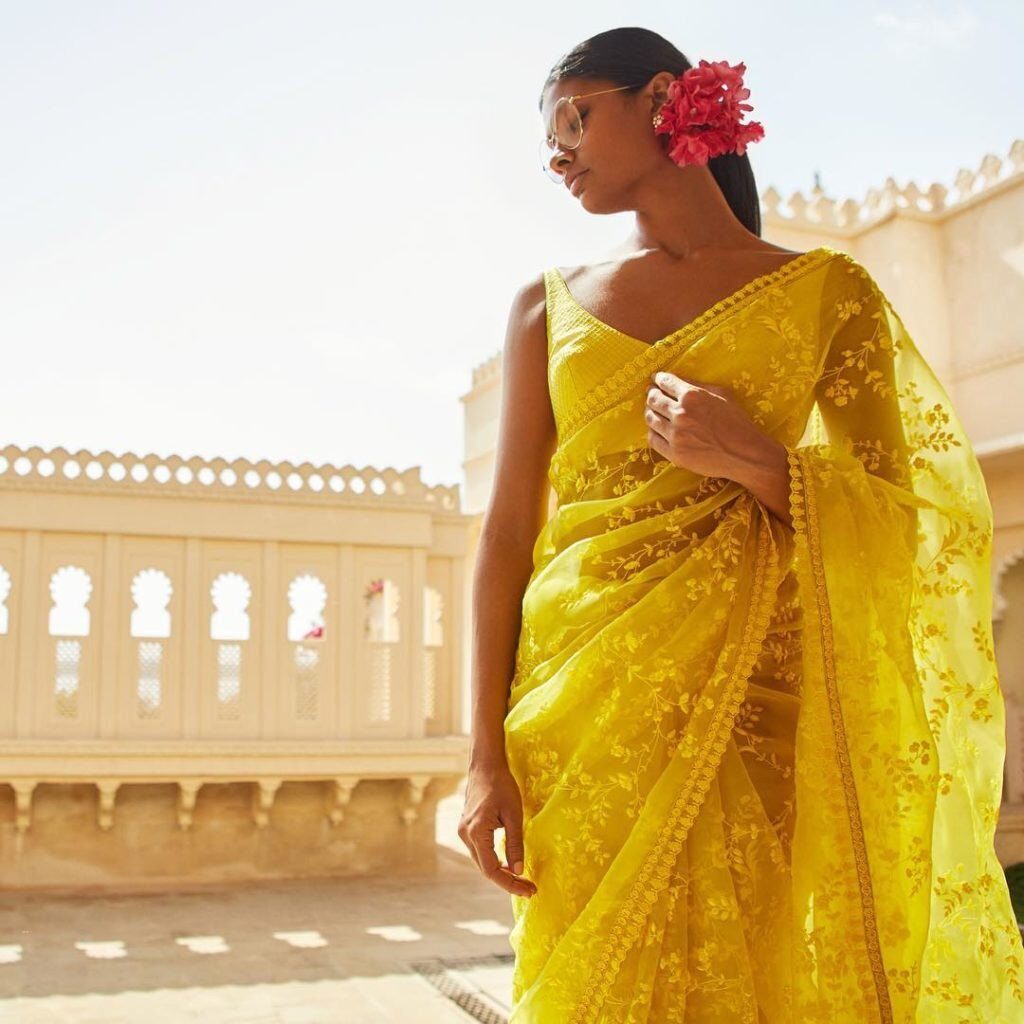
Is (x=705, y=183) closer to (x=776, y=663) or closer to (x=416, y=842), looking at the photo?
(x=776, y=663)

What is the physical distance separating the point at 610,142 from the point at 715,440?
43 centimetres

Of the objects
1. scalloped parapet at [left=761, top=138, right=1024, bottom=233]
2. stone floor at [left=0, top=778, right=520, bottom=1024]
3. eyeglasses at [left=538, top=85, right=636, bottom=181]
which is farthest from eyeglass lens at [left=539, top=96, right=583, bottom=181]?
scalloped parapet at [left=761, top=138, right=1024, bottom=233]

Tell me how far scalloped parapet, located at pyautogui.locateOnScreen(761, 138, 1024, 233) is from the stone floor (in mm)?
5249

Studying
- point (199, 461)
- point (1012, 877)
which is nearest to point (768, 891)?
point (1012, 877)

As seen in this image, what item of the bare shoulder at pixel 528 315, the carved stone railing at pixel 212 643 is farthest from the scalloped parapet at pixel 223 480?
the bare shoulder at pixel 528 315

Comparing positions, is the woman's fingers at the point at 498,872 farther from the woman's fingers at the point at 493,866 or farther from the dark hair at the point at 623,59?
the dark hair at the point at 623,59

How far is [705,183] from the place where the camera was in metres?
1.58

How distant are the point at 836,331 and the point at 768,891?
2.15 ft

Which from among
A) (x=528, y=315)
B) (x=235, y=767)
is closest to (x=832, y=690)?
(x=528, y=315)

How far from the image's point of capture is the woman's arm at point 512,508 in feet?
4.92

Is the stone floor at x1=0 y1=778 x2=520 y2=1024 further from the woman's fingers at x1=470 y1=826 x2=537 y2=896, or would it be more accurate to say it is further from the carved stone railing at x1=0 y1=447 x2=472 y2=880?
the woman's fingers at x1=470 y1=826 x2=537 y2=896

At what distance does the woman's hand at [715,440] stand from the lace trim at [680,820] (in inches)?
3.7

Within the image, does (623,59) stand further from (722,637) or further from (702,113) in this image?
(722,637)

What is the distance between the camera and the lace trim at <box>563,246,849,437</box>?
146 cm
